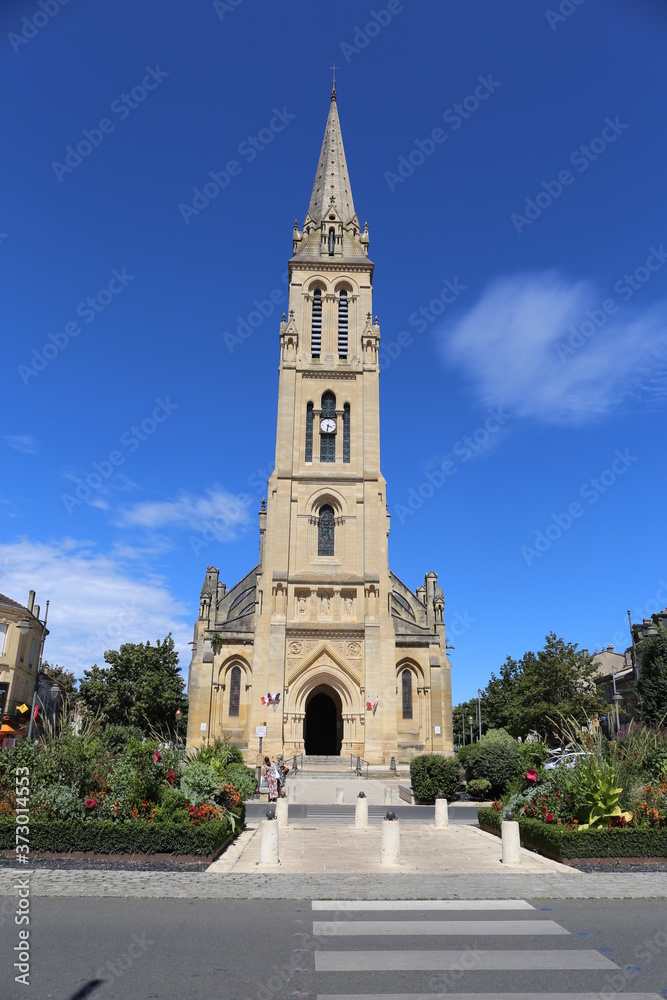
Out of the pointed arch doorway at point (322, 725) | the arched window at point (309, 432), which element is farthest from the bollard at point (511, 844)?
the arched window at point (309, 432)

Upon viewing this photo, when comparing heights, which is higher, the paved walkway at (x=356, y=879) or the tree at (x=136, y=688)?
the tree at (x=136, y=688)

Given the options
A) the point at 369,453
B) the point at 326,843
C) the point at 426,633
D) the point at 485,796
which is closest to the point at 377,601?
the point at 426,633

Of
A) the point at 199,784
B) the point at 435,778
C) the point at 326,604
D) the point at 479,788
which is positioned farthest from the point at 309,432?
the point at 199,784

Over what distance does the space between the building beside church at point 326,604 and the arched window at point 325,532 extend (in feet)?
0.22

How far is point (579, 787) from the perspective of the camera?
1264 centimetres

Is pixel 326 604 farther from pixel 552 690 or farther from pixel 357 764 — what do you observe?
pixel 552 690

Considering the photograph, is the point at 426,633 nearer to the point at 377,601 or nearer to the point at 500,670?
the point at 377,601

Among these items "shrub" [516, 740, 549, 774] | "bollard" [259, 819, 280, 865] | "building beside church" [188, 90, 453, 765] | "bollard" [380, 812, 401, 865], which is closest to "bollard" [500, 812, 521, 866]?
"bollard" [380, 812, 401, 865]

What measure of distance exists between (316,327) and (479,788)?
106 ft

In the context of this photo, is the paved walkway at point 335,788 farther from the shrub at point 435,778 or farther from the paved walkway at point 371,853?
the paved walkway at point 371,853

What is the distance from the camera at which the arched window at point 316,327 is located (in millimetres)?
44844

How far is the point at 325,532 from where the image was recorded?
40875 mm

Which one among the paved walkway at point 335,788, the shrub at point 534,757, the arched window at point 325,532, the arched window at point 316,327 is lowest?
the paved walkway at point 335,788

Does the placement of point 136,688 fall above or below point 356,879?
above
